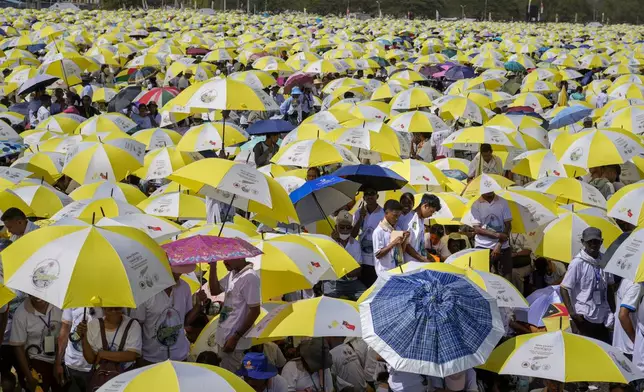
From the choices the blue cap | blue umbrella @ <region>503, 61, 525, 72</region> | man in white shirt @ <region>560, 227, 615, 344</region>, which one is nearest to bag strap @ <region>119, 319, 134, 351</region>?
the blue cap

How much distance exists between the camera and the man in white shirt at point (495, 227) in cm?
934

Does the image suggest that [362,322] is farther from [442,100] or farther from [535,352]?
[442,100]

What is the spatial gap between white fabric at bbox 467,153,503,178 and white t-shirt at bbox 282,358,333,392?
5936mm

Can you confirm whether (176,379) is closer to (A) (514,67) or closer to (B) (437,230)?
(B) (437,230)

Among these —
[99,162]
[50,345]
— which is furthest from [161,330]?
[99,162]

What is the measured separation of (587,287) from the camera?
7.51 metres

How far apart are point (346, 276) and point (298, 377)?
2413 mm

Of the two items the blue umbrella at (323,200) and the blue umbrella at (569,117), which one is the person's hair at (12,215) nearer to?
the blue umbrella at (323,200)

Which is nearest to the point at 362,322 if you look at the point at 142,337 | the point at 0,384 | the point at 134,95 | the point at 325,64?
the point at 142,337

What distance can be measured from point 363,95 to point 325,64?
364 cm

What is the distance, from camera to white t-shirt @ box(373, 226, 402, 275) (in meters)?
8.22

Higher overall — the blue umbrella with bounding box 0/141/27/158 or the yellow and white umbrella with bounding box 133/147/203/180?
the blue umbrella with bounding box 0/141/27/158

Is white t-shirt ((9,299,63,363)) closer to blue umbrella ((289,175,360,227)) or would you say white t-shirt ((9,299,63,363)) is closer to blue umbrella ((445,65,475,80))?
blue umbrella ((289,175,360,227))

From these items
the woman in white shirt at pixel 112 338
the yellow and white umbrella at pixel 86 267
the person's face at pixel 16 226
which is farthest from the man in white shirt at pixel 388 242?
the person's face at pixel 16 226
